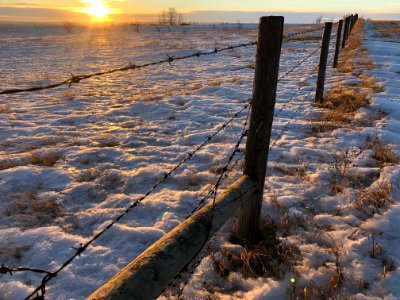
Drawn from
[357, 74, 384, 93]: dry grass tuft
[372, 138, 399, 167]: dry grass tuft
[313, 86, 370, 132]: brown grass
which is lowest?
[372, 138, 399, 167]: dry grass tuft

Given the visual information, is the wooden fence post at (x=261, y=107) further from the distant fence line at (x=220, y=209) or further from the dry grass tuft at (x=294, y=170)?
the dry grass tuft at (x=294, y=170)

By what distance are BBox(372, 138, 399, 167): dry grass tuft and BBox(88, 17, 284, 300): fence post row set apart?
2652 millimetres

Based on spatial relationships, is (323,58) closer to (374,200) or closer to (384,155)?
(384,155)

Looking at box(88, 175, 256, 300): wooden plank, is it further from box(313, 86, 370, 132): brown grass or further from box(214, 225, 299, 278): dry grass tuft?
box(313, 86, 370, 132): brown grass

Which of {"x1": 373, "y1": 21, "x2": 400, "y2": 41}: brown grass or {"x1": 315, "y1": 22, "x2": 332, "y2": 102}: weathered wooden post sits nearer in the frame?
{"x1": 315, "y1": 22, "x2": 332, "y2": 102}: weathered wooden post

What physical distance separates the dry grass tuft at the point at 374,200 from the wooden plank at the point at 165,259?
1.91 meters

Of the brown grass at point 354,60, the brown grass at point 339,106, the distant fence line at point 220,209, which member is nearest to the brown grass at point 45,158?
the distant fence line at point 220,209

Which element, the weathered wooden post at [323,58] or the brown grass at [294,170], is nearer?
the brown grass at [294,170]

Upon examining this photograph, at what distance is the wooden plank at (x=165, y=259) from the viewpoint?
1.65m

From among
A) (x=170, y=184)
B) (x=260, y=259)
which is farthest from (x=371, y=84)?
(x=260, y=259)

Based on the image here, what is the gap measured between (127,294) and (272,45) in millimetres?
2003

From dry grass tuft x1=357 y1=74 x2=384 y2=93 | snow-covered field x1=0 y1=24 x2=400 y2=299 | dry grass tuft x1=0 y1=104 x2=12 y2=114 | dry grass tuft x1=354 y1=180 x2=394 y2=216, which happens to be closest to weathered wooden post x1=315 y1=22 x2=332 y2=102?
snow-covered field x1=0 y1=24 x2=400 y2=299

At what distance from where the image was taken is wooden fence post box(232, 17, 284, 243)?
105 inches

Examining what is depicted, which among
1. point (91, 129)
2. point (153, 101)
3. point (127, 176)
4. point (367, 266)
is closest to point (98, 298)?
point (367, 266)
